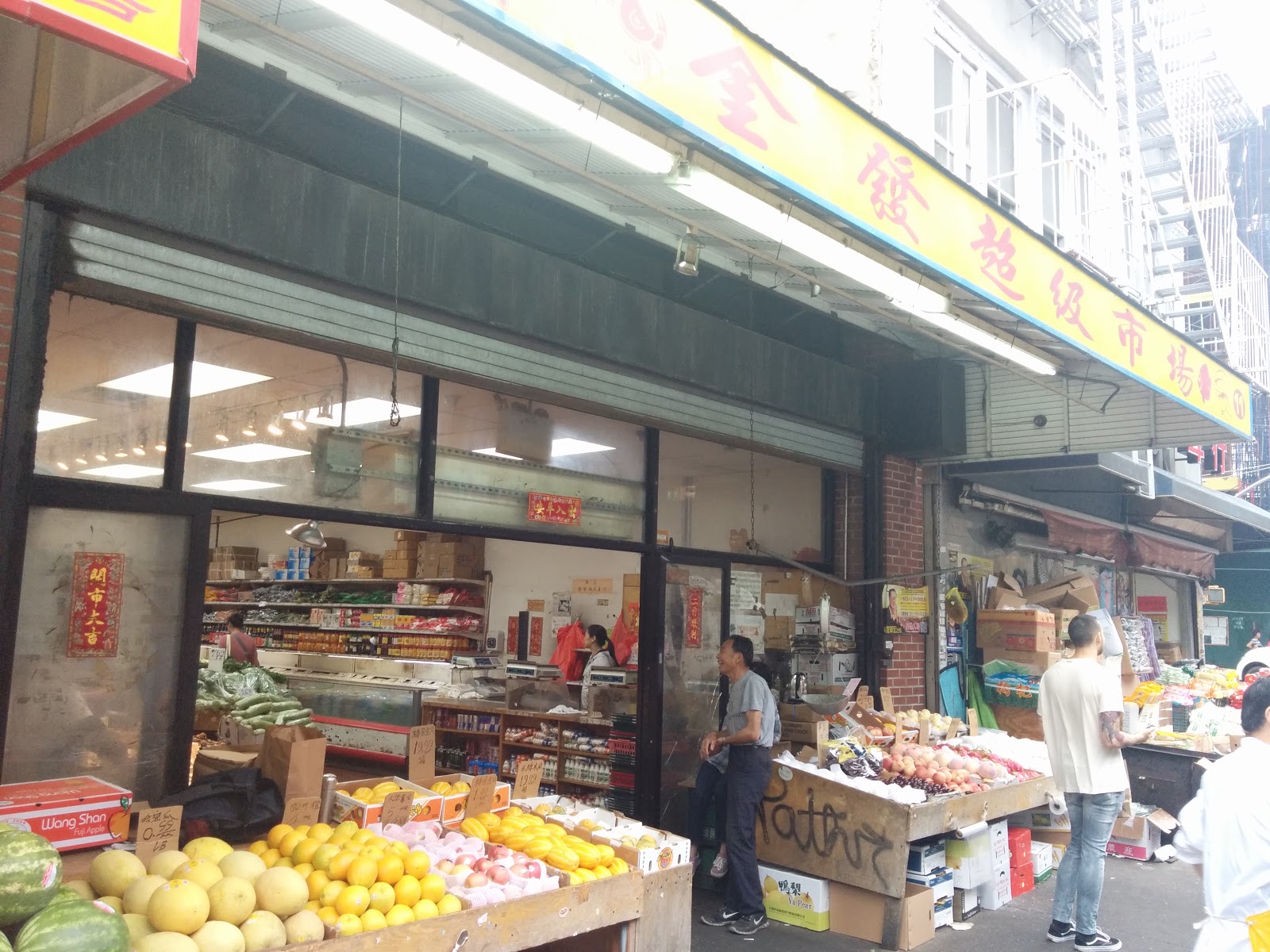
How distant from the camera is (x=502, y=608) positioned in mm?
13789

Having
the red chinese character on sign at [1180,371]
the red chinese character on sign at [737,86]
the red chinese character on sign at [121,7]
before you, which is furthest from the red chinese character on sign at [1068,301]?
the red chinese character on sign at [121,7]

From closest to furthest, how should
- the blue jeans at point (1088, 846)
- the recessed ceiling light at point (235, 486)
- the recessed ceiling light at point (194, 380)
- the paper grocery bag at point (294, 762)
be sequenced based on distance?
1. the paper grocery bag at point (294, 762)
2. the recessed ceiling light at point (194, 380)
3. the recessed ceiling light at point (235, 486)
4. the blue jeans at point (1088, 846)

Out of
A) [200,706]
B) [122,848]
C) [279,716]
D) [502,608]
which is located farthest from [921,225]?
[502,608]

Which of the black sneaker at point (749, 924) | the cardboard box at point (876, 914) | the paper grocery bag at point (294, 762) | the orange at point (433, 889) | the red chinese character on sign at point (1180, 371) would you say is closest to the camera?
the orange at point (433, 889)

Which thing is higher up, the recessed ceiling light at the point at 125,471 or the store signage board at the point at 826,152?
the store signage board at the point at 826,152

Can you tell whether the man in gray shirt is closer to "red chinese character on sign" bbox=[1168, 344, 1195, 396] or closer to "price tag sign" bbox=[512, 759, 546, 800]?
"price tag sign" bbox=[512, 759, 546, 800]

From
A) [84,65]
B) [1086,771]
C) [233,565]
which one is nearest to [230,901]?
[84,65]

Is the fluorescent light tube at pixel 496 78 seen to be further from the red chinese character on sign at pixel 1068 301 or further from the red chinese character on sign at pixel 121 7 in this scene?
the red chinese character on sign at pixel 1068 301

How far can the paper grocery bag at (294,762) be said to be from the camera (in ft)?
15.0

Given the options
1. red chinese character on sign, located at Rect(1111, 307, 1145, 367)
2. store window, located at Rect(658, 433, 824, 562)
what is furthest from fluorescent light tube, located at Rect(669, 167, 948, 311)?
store window, located at Rect(658, 433, 824, 562)

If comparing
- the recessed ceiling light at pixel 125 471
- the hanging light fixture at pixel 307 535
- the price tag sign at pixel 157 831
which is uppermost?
the recessed ceiling light at pixel 125 471

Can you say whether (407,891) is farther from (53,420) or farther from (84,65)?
(84,65)

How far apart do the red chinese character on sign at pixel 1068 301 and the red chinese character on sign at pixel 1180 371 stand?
1.50 m

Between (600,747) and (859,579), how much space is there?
3.17 metres
